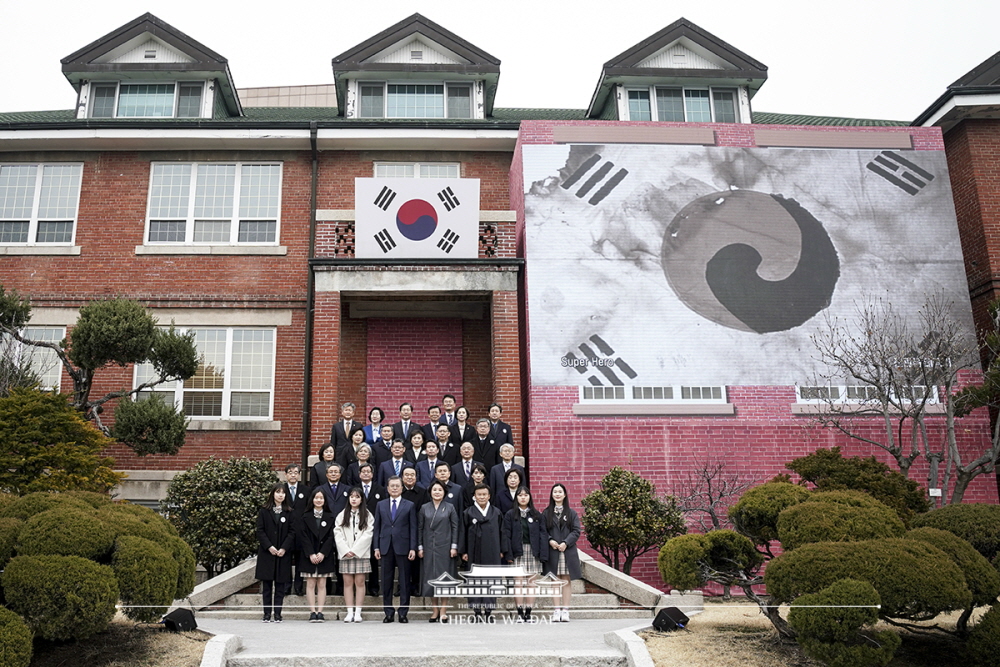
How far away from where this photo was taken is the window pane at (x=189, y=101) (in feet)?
59.1

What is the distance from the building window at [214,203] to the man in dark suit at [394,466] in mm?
7139

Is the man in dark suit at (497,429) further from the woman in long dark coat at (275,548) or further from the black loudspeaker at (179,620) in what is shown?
the black loudspeaker at (179,620)

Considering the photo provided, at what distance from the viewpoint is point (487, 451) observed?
39.2ft

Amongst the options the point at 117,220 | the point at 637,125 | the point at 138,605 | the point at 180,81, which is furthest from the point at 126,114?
the point at 138,605

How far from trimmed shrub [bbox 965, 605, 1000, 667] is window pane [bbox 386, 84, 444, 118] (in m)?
14.1

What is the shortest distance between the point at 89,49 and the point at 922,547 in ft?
59.3

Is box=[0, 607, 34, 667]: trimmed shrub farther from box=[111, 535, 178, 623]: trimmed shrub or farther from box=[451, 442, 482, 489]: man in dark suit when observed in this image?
box=[451, 442, 482, 489]: man in dark suit

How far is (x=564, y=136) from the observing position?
15.5 m

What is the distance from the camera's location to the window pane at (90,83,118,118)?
1784cm

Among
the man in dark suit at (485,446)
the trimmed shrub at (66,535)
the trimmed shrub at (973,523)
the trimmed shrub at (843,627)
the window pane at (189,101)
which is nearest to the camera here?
the trimmed shrub at (843,627)

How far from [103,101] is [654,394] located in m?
13.2

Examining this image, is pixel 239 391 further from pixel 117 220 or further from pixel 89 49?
pixel 89 49

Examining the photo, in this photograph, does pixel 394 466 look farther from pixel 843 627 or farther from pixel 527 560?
pixel 843 627

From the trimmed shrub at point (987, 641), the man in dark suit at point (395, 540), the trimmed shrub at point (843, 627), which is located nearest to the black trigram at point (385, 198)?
the man in dark suit at point (395, 540)
